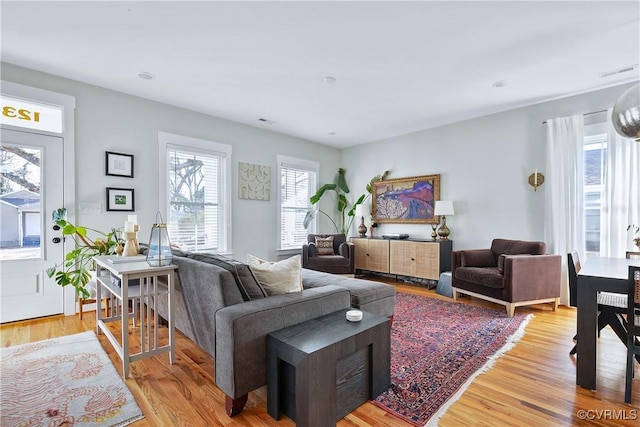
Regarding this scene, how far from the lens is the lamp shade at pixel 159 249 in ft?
7.13

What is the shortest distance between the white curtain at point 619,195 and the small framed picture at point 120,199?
Result: 5603 mm

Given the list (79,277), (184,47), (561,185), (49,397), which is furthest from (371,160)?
(49,397)

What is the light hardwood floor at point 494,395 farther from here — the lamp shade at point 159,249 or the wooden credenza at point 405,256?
the wooden credenza at point 405,256

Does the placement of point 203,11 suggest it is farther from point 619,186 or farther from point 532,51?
point 619,186

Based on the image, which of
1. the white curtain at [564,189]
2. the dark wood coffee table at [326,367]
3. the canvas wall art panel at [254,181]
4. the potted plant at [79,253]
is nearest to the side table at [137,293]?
the potted plant at [79,253]

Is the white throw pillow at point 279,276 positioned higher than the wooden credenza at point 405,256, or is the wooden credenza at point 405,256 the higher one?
the white throw pillow at point 279,276

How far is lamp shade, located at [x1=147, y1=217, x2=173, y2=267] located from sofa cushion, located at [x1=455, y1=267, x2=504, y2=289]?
3281 millimetres

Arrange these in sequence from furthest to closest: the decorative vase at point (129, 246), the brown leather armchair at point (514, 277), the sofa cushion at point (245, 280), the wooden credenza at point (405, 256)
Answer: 1. the wooden credenza at point (405, 256)
2. the brown leather armchair at point (514, 277)
3. the decorative vase at point (129, 246)
4. the sofa cushion at point (245, 280)

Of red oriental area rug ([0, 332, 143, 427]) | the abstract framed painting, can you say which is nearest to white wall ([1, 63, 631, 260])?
the abstract framed painting

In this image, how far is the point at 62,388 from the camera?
191cm

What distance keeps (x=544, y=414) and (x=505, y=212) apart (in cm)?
321
